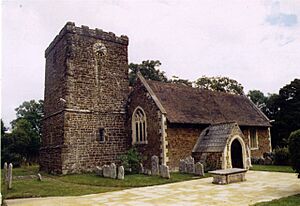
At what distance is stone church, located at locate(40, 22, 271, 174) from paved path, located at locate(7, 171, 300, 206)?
5.85m

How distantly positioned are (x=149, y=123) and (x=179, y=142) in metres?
2.54

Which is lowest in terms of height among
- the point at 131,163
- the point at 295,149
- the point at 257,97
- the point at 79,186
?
the point at 79,186

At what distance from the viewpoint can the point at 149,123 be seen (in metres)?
21.2

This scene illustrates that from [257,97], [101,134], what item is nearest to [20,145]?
[101,134]

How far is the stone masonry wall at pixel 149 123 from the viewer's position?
20.3 meters

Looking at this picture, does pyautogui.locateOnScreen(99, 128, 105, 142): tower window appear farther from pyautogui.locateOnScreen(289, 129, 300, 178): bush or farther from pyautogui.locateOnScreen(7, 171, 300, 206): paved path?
pyautogui.locateOnScreen(289, 129, 300, 178): bush

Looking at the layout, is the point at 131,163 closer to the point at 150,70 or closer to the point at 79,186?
the point at 79,186

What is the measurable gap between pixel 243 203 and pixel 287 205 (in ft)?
4.40

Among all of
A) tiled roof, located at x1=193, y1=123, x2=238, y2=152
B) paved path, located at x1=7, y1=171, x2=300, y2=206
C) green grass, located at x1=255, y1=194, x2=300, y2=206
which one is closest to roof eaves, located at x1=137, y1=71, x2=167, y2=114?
tiled roof, located at x1=193, y1=123, x2=238, y2=152

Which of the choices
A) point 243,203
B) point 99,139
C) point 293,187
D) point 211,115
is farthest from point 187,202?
point 211,115

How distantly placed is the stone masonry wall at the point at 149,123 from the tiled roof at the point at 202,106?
0.95 metres

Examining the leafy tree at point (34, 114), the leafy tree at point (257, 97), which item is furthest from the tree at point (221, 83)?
the leafy tree at point (34, 114)

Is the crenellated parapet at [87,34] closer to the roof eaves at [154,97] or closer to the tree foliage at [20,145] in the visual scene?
the roof eaves at [154,97]

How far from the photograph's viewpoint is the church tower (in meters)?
20.7
